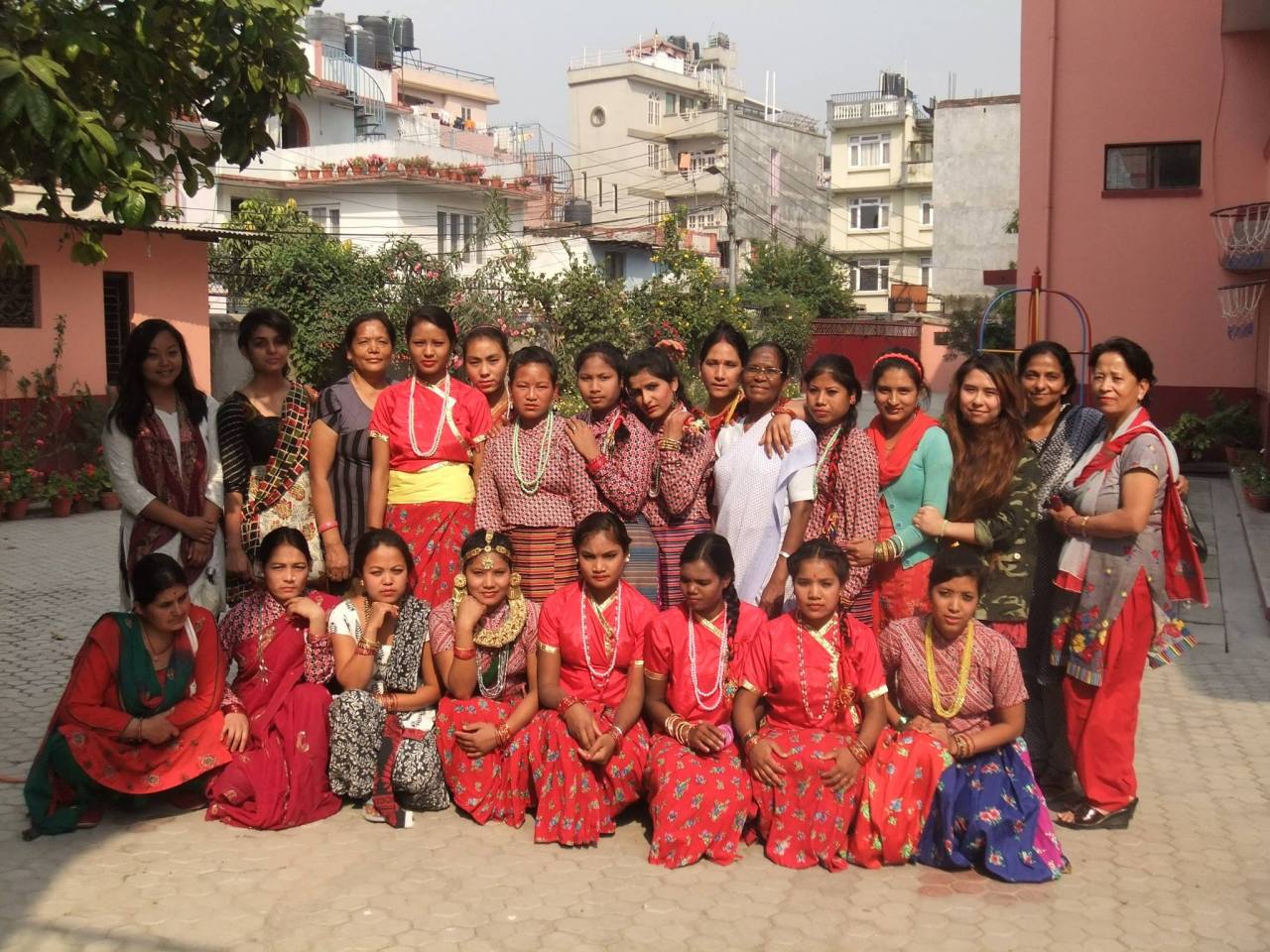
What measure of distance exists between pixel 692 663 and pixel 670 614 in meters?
0.20

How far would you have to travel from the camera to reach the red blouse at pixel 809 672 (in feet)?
14.8

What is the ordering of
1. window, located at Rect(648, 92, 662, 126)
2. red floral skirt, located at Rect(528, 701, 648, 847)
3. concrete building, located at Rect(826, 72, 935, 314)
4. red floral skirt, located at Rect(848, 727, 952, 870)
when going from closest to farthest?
red floral skirt, located at Rect(848, 727, 952, 870)
red floral skirt, located at Rect(528, 701, 648, 847)
concrete building, located at Rect(826, 72, 935, 314)
window, located at Rect(648, 92, 662, 126)

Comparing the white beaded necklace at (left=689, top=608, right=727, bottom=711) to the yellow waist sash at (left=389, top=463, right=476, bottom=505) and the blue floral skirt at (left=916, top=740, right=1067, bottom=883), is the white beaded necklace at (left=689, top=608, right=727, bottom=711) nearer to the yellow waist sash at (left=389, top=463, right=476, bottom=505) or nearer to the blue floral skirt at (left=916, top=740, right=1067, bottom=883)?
the blue floral skirt at (left=916, top=740, right=1067, bottom=883)

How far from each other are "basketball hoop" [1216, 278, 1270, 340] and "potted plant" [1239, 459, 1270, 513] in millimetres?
2671

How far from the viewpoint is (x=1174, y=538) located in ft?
15.3

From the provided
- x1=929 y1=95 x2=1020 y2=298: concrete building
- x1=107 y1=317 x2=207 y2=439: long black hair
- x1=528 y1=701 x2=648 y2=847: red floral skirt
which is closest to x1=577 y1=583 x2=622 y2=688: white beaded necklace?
x1=528 y1=701 x2=648 y2=847: red floral skirt

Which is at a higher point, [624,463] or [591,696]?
[624,463]

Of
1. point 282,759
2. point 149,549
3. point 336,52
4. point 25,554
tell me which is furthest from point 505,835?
point 336,52

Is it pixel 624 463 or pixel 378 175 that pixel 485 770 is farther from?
pixel 378 175

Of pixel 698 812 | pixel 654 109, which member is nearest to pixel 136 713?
pixel 698 812

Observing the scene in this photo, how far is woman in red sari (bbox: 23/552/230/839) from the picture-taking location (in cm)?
462

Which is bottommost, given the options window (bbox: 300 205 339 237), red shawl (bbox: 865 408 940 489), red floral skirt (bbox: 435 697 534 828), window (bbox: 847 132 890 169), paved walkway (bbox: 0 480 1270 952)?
paved walkway (bbox: 0 480 1270 952)

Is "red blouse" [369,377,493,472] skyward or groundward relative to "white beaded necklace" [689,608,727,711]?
skyward

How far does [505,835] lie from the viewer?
4.64m
